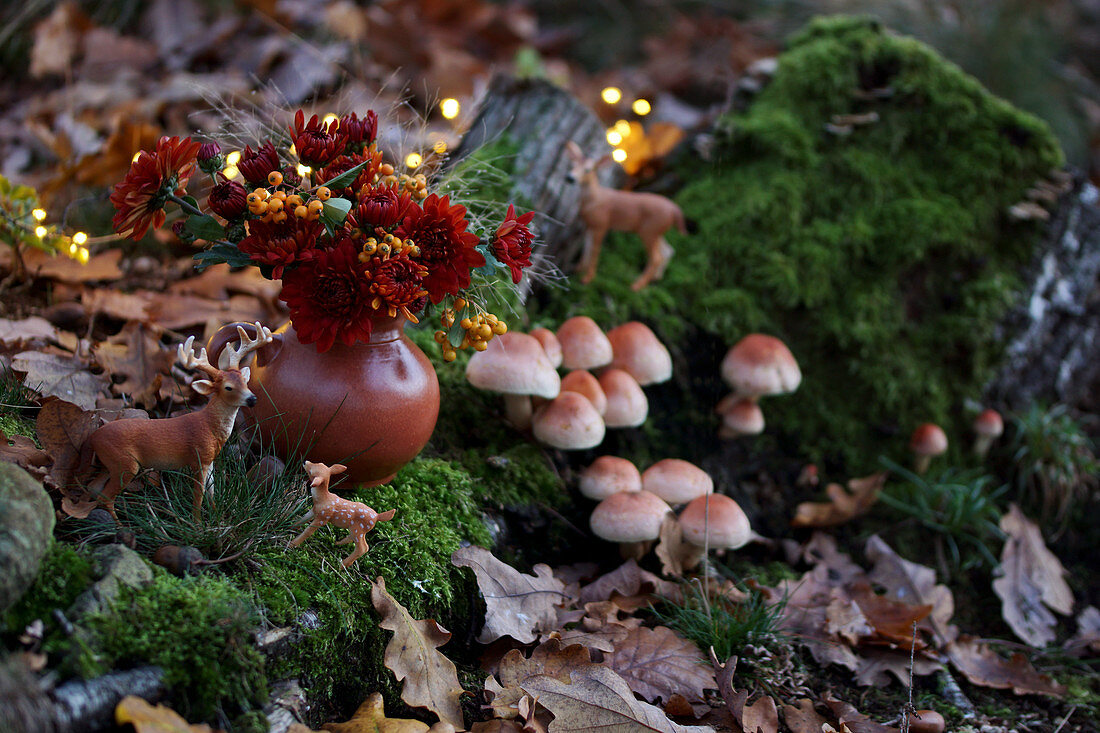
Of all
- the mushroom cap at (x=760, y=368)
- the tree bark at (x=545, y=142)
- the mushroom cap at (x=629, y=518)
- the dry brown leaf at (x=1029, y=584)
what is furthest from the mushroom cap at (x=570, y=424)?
the dry brown leaf at (x=1029, y=584)

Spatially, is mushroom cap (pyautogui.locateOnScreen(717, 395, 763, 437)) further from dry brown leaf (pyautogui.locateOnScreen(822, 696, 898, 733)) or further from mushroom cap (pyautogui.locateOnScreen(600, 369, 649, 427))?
dry brown leaf (pyautogui.locateOnScreen(822, 696, 898, 733))

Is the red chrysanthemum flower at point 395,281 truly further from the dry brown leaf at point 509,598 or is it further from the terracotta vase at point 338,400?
the dry brown leaf at point 509,598

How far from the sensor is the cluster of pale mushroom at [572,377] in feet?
8.40

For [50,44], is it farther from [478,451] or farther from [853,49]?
[853,49]

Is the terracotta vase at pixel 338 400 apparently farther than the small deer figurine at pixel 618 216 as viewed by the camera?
No

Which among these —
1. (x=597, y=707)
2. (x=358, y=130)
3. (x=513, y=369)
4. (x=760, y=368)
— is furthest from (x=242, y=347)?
(x=760, y=368)

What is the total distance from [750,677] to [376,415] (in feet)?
4.53

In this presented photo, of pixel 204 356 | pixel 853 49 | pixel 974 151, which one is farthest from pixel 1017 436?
pixel 204 356

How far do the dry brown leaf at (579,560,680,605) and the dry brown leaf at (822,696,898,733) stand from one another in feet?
1.87

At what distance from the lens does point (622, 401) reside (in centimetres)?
281

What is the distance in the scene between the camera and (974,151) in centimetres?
401

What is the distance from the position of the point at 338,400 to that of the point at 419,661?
71 centimetres

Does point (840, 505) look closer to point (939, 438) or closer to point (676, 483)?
point (939, 438)

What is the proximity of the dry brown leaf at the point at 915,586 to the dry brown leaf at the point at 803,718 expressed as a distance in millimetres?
910
